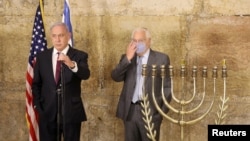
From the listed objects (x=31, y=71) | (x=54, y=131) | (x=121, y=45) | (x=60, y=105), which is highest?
(x=121, y=45)

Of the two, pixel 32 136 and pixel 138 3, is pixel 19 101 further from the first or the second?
pixel 138 3

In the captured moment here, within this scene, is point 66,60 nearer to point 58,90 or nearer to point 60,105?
point 58,90

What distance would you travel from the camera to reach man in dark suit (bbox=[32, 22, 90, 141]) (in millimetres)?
4367

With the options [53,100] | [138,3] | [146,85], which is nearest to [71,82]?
[53,100]

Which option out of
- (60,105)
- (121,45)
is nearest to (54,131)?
(60,105)

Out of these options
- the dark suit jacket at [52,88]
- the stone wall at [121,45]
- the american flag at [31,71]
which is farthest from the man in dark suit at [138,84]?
the stone wall at [121,45]

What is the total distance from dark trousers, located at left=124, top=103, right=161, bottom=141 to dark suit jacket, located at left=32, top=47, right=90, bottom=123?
44 cm

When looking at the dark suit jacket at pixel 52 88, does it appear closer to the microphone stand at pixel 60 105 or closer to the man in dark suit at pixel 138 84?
the microphone stand at pixel 60 105

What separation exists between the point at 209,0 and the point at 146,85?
60.3 inches

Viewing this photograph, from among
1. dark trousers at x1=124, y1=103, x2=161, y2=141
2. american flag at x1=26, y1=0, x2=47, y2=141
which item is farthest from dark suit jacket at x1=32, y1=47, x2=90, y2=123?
american flag at x1=26, y1=0, x2=47, y2=141

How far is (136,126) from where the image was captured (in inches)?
176

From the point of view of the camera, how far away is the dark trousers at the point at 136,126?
4.44 m

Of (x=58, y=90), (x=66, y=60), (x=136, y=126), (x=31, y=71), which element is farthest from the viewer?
(x=31, y=71)

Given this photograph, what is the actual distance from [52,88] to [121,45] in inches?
58.2
